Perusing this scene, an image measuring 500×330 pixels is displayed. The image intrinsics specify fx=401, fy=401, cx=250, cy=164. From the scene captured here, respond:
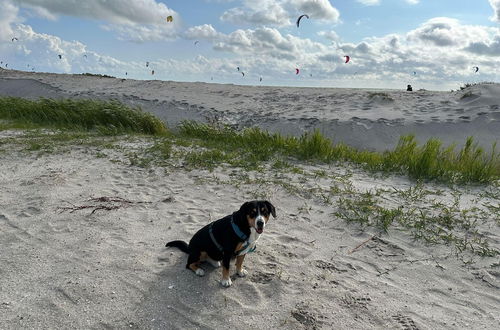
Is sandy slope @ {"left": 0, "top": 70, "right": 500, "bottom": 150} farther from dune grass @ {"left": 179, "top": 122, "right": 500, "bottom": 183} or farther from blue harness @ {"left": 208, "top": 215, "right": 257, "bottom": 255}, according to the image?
blue harness @ {"left": 208, "top": 215, "right": 257, "bottom": 255}

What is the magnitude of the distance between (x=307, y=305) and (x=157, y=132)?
30.8 feet

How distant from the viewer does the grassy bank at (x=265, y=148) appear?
758 cm

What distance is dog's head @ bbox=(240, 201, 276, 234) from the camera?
3.49m

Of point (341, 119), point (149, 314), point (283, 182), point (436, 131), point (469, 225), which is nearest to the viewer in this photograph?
point (149, 314)

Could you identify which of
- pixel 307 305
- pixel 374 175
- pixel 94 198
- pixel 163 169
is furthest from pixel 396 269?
pixel 163 169

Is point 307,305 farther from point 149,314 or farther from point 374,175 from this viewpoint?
point 374,175

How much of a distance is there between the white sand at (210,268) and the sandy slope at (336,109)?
4.67 meters

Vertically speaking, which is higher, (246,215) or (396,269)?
(246,215)

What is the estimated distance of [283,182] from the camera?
6.93m

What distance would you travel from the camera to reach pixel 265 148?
9.11 meters

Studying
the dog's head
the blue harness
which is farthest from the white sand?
the dog's head

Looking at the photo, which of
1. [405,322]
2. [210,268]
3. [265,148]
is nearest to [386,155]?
[265,148]

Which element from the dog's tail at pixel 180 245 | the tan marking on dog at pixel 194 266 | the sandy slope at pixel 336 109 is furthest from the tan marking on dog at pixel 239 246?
the sandy slope at pixel 336 109

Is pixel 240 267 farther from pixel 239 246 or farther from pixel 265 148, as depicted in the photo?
pixel 265 148
